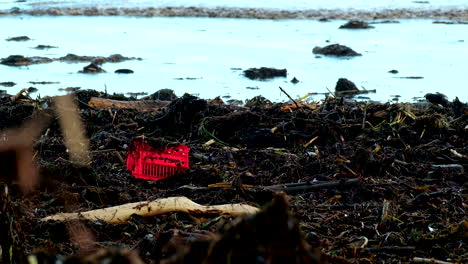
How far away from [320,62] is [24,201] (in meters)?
6.98

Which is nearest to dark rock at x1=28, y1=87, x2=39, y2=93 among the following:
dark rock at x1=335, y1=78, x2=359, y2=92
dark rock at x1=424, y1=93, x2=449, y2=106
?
dark rock at x1=335, y1=78, x2=359, y2=92

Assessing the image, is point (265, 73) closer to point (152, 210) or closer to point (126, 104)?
point (126, 104)

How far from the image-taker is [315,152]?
211 inches

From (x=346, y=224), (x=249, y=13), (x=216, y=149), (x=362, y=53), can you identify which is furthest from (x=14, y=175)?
(x=249, y=13)

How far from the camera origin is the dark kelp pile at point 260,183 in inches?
103

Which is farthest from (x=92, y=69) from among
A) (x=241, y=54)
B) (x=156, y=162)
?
(x=156, y=162)

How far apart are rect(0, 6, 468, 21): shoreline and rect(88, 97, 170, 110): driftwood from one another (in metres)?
11.8

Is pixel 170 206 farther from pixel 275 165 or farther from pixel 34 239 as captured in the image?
pixel 275 165

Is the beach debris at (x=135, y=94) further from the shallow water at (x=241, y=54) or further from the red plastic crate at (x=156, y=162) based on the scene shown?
the red plastic crate at (x=156, y=162)

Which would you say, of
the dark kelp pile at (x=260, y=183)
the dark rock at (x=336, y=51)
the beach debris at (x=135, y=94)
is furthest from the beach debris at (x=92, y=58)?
the dark kelp pile at (x=260, y=183)

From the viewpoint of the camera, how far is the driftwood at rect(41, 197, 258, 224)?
372 centimetres

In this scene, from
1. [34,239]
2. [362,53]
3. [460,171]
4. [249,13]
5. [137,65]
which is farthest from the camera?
[249,13]

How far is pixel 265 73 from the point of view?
31.1 feet

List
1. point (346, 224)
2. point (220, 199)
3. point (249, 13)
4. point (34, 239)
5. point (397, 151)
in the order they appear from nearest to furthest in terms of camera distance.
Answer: point (34, 239)
point (346, 224)
point (220, 199)
point (397, 151)
point (249, 13)
